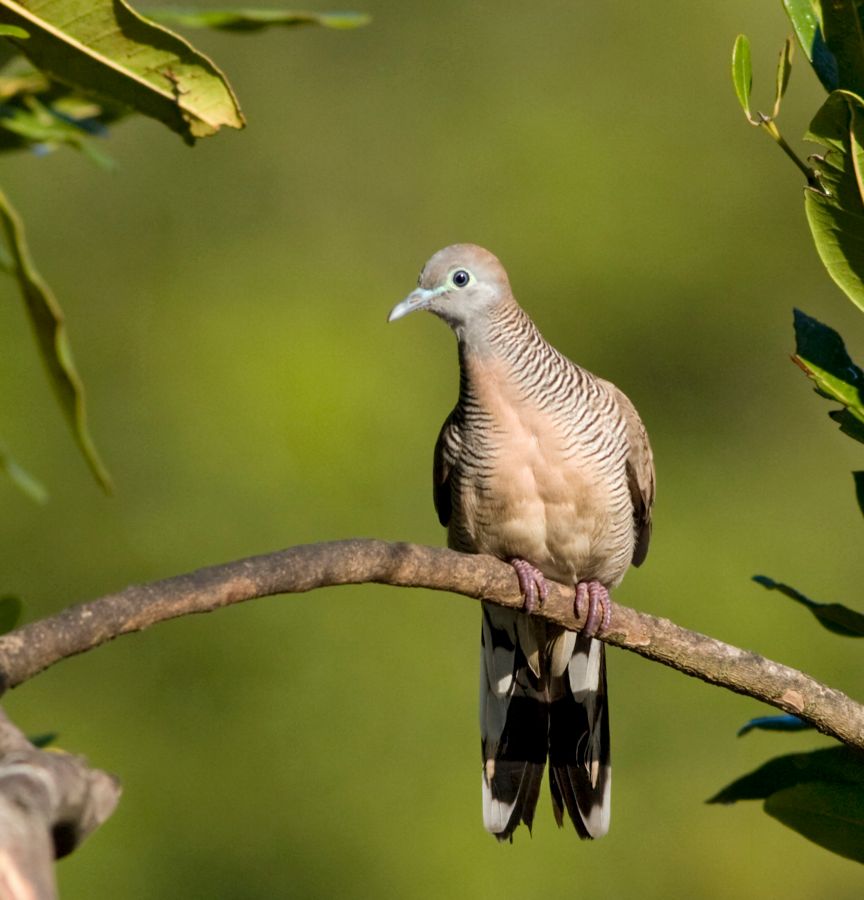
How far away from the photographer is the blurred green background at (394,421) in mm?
7199

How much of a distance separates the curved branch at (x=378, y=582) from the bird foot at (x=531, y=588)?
0.04 meters

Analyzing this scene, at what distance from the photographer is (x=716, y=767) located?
7.49 m

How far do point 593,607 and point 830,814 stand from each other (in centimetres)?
87

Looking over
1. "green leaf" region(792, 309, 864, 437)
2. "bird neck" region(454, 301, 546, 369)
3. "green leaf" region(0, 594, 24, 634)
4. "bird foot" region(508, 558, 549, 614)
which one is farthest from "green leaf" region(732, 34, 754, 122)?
"bird neck" region(454, 301, 546, 369)

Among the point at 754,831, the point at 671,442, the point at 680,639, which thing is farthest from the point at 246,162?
the point at 680,639

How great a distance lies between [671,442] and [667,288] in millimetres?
983

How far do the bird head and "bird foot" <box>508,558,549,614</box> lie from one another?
957 millimetres

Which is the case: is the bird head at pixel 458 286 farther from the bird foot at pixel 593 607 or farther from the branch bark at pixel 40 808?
the branch bark at pixel 40 808

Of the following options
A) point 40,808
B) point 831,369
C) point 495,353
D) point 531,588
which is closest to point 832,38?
point 831,369

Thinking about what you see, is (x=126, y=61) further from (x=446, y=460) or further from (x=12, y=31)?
(x=446, y=460)

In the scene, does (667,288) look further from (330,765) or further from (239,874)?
(239,874)

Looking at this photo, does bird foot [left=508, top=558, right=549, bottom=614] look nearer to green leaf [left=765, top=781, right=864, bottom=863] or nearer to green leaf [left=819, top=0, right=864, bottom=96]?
green leaf [left=765, top=781, right=864, bottom=863]

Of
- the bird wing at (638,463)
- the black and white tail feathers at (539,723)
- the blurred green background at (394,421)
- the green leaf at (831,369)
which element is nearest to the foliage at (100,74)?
the green leaf at (831,369)

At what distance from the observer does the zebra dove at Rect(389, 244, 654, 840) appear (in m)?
4.00
